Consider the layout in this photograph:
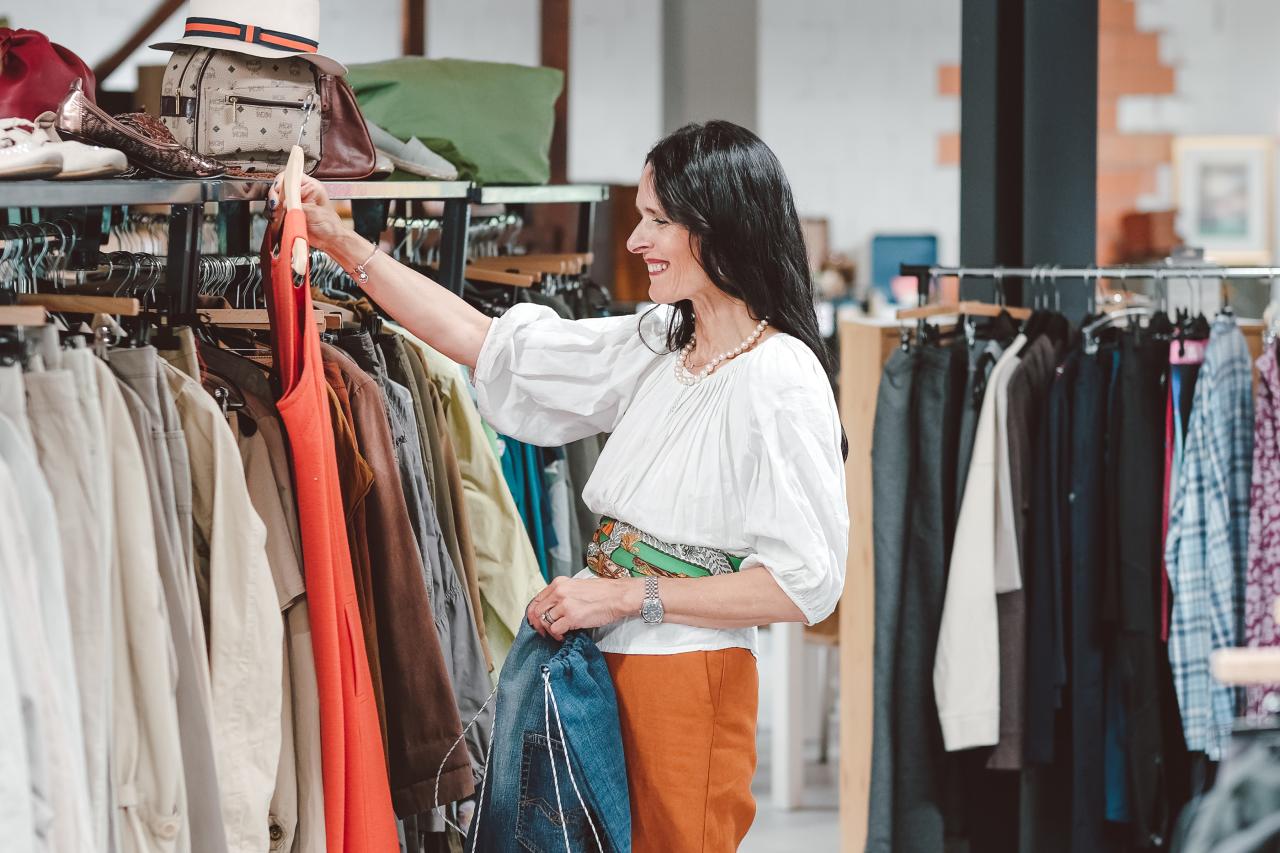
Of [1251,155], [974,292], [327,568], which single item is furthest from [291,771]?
[1251,155]

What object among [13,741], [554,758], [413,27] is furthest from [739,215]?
[413,27]

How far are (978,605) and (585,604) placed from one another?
1.39 meters

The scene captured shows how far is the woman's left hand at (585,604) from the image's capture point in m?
1.84

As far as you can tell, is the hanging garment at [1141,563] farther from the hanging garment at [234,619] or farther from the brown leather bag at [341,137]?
the hanging garment at [234,619]

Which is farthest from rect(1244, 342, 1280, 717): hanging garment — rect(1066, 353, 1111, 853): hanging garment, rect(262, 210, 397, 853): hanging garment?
rect(262, 210, 397, 853): hanging garment

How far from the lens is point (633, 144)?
25.6ft

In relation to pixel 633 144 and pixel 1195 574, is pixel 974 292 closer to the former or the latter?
pixel 1195 574

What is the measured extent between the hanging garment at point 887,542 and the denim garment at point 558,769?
4.53 feet

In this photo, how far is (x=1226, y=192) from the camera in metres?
7.73

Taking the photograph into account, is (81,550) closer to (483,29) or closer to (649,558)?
(649,558)

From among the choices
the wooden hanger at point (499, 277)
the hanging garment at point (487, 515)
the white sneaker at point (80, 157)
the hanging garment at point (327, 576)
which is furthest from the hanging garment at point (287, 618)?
the wooden hanger at point (499, 277)

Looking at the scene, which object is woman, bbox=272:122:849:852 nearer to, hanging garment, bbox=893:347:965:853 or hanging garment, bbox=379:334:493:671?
hanging garment, bbox=379:334:493:671

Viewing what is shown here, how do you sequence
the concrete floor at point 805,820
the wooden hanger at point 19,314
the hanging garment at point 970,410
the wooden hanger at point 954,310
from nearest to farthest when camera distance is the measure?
1. the wooden hanger at point 19,314
2. the hanging garment at point 970,410
3. the wooden hanger at point 954,310
4. the concrete floor at point 805,820

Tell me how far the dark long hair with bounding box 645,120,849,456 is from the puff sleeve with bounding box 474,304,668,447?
0.66ft
